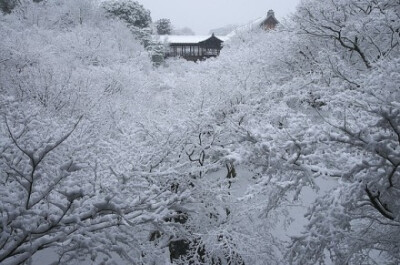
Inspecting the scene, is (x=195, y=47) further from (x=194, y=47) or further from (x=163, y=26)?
(x=163, y=26)

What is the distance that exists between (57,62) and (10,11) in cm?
1552

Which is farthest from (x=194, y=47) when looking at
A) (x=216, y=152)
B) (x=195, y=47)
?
(x=216, y=152)

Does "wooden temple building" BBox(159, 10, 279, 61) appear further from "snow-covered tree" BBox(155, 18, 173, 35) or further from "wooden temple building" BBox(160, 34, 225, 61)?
"snow-covered tree" BBox(155, 18, 173, 35)

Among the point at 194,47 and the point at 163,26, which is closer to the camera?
the point at 194,47

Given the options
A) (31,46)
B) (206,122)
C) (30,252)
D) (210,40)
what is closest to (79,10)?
(31,46)

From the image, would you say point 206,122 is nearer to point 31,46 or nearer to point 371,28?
point 371,28

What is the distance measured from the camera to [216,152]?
10.5 metres

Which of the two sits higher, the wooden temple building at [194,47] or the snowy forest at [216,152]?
the wooden temple building at [194,47]

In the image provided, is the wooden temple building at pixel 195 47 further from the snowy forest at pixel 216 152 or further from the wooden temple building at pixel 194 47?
the snowy forest at pixel 216 152

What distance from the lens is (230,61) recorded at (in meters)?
18.8

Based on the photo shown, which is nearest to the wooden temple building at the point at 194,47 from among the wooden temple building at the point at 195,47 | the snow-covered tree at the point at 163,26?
the wooden temple building at the point at 195,47

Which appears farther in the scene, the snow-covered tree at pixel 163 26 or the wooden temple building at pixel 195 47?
the snow-covered tree at pixel 163 26

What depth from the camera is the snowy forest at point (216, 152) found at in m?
3.40

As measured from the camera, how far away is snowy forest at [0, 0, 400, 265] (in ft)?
11.1
